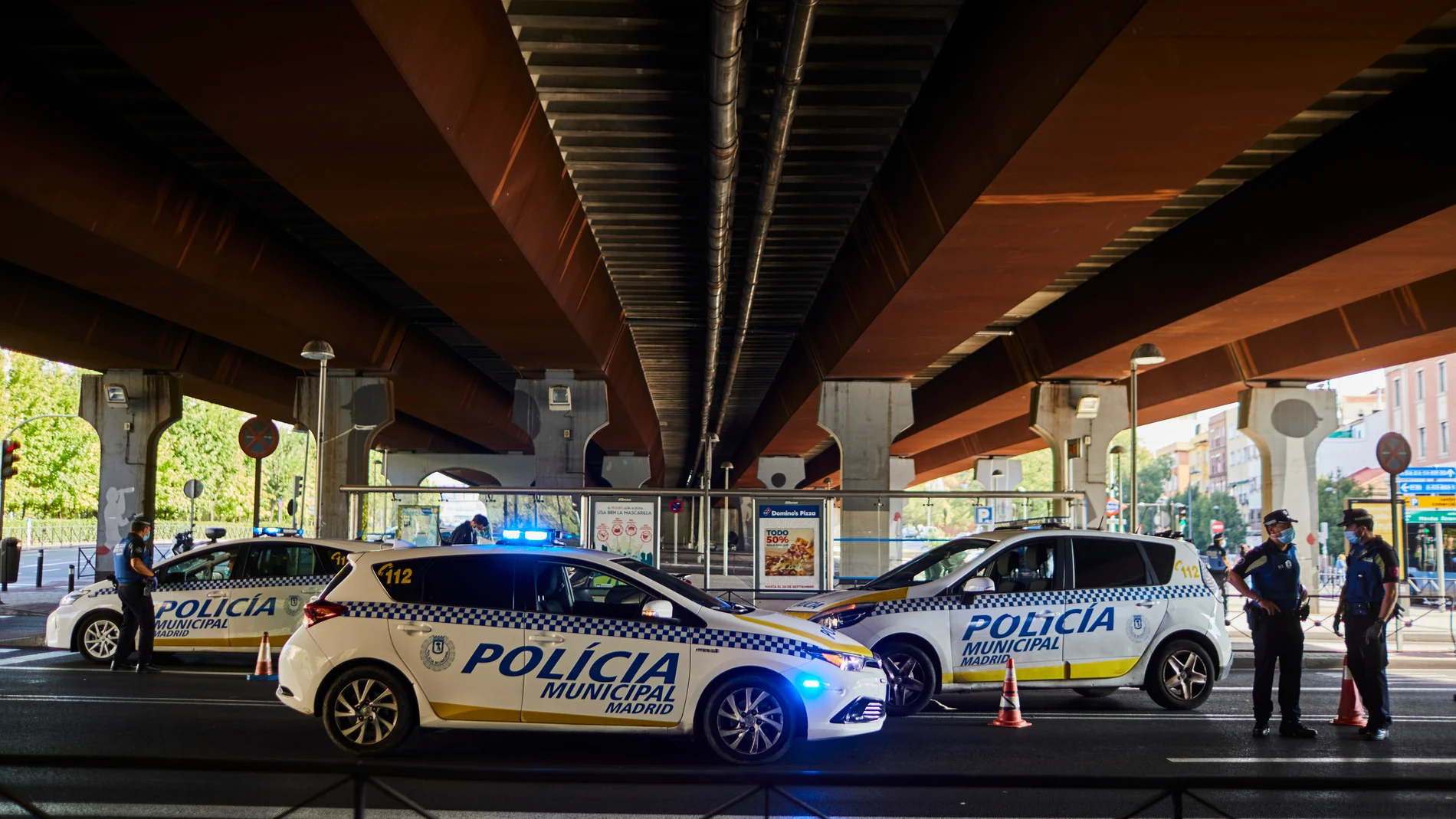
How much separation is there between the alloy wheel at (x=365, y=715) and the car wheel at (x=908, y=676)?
4.60m

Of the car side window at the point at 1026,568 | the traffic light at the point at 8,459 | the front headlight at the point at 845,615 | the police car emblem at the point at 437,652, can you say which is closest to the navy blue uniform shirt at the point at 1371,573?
the car side window at the point at 1026,568

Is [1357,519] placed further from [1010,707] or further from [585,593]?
[585,593]

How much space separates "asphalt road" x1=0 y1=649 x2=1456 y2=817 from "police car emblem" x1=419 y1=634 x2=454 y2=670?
69cm

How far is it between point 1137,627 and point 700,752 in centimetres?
497

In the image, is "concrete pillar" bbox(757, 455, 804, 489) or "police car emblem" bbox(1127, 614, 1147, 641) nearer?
"police car emblem" bbox(1127, 614, 1147, 641)

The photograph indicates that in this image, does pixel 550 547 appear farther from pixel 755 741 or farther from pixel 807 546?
pixel 807 546

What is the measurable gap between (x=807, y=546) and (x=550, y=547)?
27.0 ft

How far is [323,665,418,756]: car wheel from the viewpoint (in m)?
8.18

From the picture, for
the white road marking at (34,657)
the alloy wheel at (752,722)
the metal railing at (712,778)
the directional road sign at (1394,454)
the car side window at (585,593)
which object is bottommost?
the white road marking at (34,657)

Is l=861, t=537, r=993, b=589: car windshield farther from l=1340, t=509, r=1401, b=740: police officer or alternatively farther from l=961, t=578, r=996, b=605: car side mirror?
l=1340, t=509, r=1401, b=740: police officer

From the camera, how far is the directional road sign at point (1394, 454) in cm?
1876

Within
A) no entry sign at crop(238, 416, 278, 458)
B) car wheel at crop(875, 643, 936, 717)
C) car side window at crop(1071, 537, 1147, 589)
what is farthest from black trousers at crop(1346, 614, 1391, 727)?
no entry sign at crop(238, 416, 278, 458)

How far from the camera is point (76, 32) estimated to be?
9039 millimetres

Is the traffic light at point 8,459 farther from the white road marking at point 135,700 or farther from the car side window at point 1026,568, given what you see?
the car side window at point 1026,568
